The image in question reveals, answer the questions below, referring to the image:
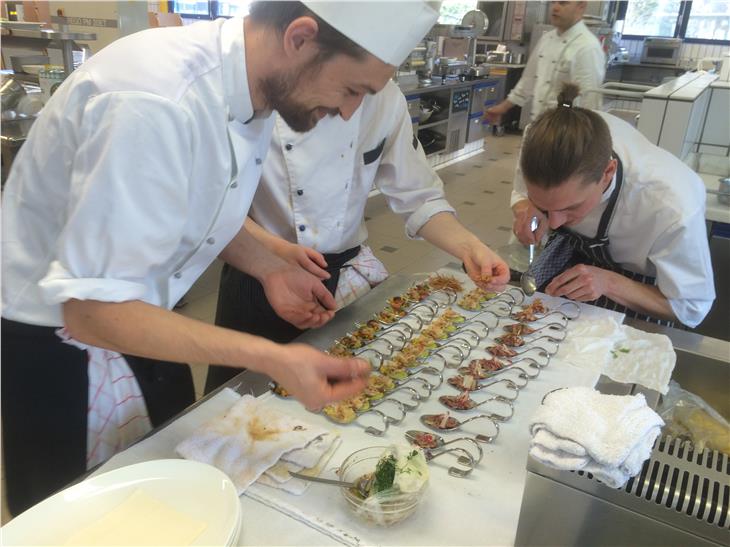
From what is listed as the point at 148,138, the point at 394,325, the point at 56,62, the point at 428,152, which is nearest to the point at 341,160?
the point at 394,325

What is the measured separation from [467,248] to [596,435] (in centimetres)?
84

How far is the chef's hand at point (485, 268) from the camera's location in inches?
59.2

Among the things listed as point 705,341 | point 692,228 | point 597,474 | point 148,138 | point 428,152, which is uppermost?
point 148,138

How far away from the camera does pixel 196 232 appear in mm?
990

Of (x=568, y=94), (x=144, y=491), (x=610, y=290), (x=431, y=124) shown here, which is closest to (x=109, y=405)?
(x=144, y=491)

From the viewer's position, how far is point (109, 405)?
1.08 meters

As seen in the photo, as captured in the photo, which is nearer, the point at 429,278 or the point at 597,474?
the point at 597,474

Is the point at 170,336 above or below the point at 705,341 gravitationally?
Result: above

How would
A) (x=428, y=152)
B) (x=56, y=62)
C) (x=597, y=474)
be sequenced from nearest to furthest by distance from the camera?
(x=597, y=474), (x=56, y=62), (x=428, y=152)

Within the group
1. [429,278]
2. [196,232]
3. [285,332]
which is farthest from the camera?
[429,278]

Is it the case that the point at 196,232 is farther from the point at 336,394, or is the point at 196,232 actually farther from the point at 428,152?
the point at 428,152

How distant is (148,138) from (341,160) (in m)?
0.75

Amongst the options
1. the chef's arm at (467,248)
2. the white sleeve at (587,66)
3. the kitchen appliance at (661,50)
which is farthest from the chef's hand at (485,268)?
the kitchen appliance at (661,50)

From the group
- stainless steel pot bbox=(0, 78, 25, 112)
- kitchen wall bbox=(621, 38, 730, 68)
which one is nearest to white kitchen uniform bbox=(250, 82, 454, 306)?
stainless steel pot bbox=(0, 78, 25, 112)
